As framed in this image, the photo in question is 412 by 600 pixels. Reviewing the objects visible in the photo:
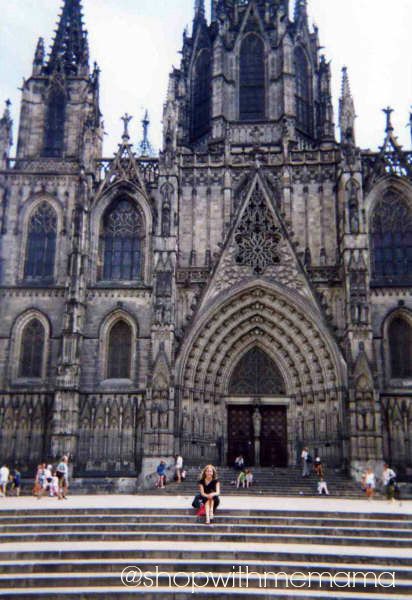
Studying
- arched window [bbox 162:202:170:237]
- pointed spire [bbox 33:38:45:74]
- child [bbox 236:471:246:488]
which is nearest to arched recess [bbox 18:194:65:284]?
arched window [bbox 162:202:170:237]

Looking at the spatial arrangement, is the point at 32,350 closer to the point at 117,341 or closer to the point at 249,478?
the point at 117,341

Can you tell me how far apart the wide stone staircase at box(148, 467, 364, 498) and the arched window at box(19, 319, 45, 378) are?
9719mm

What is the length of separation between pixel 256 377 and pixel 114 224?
11.5 m

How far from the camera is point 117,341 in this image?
3341 cm

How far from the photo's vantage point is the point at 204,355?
32469 millimetres

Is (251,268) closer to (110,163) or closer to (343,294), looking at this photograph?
(343,294)

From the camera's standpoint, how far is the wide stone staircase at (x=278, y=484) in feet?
87.0

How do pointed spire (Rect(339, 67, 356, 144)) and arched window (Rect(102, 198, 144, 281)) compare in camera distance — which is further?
arched window (Rect(102, 198, 144, 281))

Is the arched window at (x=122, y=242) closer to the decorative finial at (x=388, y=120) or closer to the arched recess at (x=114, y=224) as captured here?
the arched recess at (x=114, y=224)

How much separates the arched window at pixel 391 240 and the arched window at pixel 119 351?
13131 millimetres

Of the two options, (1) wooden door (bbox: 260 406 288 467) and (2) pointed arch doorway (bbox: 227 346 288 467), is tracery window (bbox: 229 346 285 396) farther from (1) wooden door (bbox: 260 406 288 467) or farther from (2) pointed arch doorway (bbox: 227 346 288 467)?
(1) wooden door (bbox: 260 406 288 467)

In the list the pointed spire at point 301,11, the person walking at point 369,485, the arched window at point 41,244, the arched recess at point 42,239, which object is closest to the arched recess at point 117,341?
the arched recess at point 42,239

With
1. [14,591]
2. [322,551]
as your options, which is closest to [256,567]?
[322,551]

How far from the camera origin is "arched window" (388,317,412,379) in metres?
31.7
